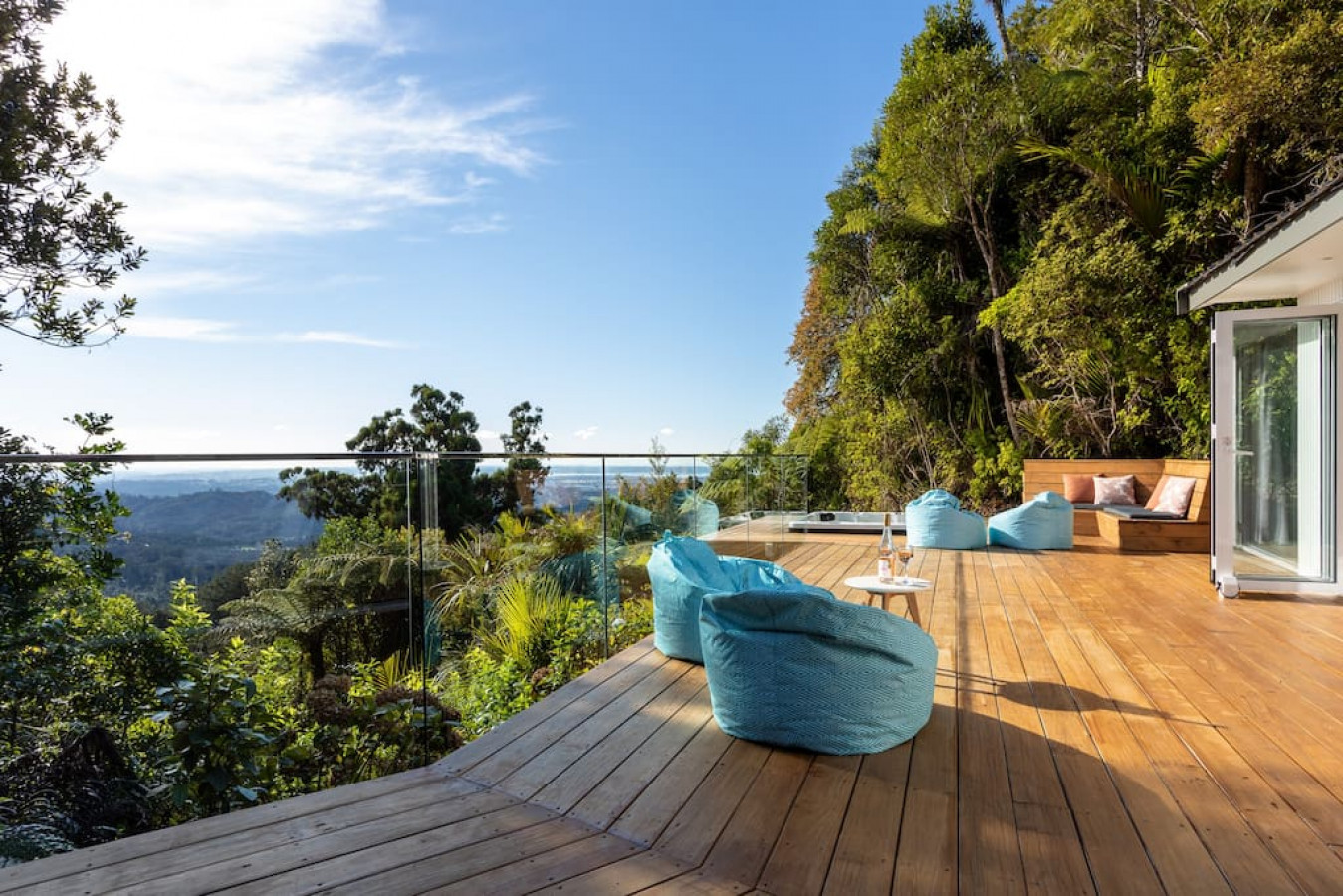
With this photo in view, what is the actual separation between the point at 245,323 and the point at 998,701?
3724 centimetres

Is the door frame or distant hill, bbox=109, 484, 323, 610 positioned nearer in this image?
distant hill, bbox=109, 484, 323, 610

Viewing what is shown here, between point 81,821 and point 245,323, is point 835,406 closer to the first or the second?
point 81,821

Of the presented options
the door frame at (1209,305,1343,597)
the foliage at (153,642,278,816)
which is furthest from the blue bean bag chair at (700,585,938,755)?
the door frame at (1209,305,1343,597)

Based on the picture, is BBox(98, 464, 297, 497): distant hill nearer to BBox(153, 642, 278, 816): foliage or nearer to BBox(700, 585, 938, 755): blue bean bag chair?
BBox(153, 642, 278, 816): foliage

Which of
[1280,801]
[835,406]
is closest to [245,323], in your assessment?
[835,406]

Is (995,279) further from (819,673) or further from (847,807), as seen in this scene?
(847,807)

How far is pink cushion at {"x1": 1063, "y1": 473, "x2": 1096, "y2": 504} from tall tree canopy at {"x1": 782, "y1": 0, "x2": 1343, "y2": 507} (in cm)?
109

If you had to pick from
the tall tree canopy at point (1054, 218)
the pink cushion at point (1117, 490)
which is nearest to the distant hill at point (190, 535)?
the pink cushion at point (1117, 490)

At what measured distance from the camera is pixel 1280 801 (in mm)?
2174

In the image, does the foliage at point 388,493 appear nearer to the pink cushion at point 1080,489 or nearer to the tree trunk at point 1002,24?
the pink cushion at point 1080,489

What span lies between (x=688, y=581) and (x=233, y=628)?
192 centimetres

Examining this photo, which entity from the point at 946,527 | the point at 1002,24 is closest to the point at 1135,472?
the point at 946,527

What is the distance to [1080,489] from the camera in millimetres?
8977

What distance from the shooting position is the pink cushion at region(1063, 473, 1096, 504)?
29.3 feet
